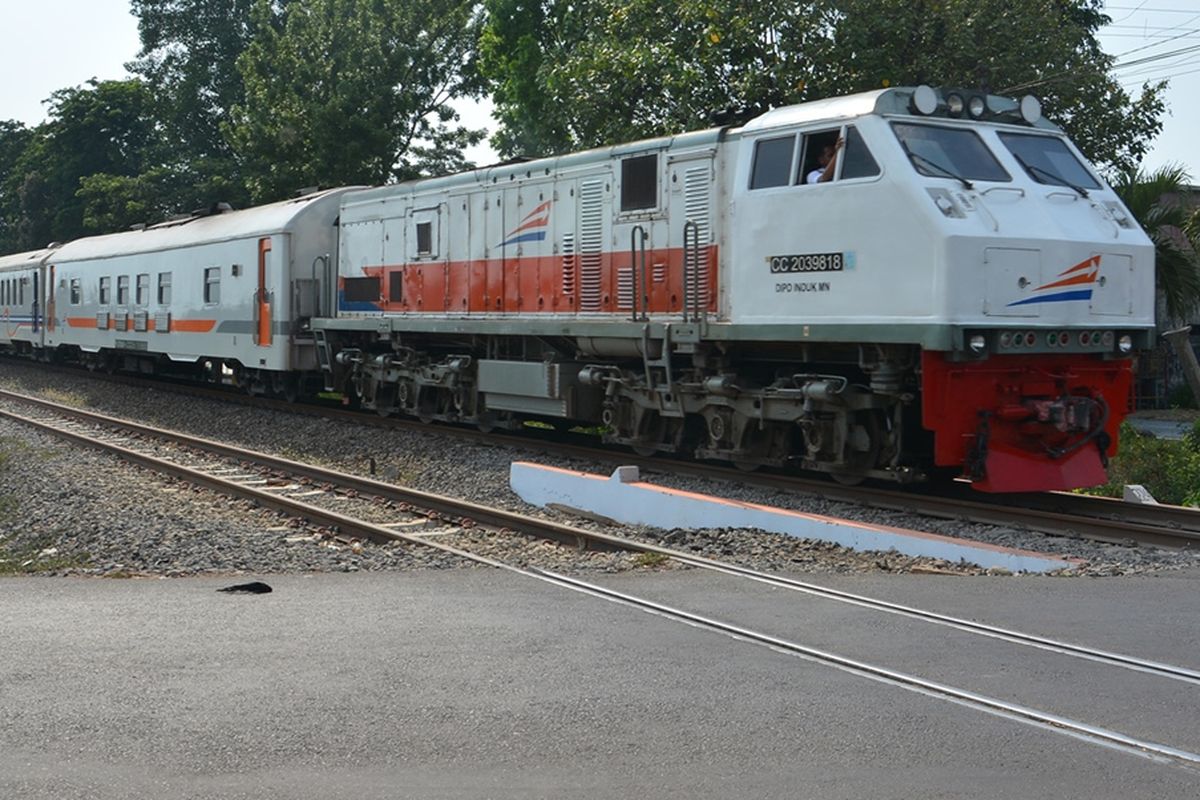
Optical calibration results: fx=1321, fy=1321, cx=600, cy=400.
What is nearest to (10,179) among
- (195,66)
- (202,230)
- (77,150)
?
(77,150)

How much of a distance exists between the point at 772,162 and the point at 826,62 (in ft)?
26.6

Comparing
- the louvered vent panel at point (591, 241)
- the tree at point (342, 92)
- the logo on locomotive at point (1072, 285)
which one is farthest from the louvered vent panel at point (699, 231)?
the tree at point (342, 92)

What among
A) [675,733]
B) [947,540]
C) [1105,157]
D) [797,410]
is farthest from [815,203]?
[1105,157]

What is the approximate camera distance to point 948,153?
39.6 ft

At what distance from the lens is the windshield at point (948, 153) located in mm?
11812

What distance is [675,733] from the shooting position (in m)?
5.65

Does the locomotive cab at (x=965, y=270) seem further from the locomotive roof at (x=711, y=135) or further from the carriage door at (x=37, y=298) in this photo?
the carriage door at (x=37, y=298)

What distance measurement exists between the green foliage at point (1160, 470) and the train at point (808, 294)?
271 cm

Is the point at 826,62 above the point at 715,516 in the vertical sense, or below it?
above

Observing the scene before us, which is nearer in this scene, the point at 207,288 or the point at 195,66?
the point at 207,288

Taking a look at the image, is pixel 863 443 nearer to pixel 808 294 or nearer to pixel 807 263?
pixel 808 294

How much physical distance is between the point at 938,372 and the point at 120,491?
9160 millimetres

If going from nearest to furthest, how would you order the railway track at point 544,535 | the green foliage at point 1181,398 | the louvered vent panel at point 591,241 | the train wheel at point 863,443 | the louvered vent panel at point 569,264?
1. the railway track at point 544,535
2. the train wheel at point 863,443
3. the louvered vent panel at point 591,241
4. the louvered vent panel at point 569,264
5. the green foliage at point 1181,398

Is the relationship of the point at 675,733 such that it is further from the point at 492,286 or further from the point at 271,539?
the point at 492,286
